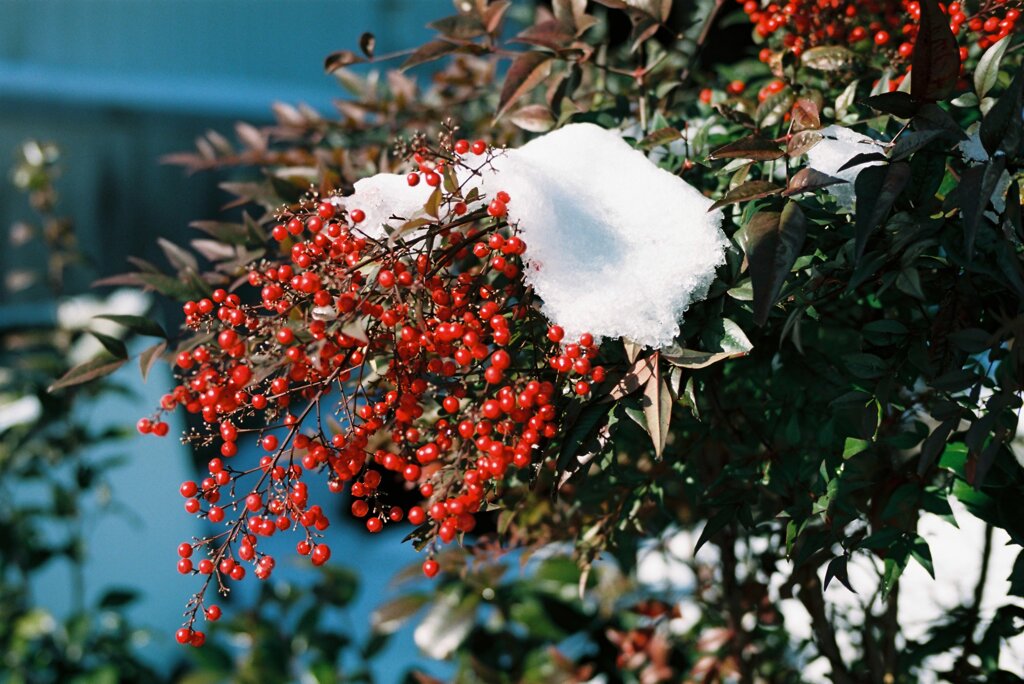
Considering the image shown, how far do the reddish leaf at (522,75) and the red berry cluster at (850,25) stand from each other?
1.03 feet

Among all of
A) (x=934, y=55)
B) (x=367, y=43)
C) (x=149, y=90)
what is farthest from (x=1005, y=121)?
(x=149, y=90)

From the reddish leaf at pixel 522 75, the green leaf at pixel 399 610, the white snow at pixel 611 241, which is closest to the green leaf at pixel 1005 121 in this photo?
the white snow at pixel 611 241

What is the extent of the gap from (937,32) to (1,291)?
15.2 ft

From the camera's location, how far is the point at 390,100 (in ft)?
5.44

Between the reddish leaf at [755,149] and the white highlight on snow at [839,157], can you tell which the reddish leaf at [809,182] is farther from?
the white highlight on snow at [839,157]

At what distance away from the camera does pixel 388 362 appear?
3.02 ft

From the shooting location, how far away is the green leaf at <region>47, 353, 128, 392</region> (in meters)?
1.02

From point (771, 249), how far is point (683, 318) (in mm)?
203

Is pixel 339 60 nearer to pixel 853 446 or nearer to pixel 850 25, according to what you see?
pixel 850 25

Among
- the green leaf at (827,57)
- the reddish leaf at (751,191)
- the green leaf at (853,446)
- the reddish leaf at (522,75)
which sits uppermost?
the reddish leaf at (522,75)

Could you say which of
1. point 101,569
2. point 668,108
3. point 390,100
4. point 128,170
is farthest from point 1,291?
point 668,108

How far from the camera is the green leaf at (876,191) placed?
0.66m

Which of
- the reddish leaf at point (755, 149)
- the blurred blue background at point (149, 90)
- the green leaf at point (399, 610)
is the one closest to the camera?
the reddish leaf at point (755, 149)

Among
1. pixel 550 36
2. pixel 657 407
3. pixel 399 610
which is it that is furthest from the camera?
pixel 399 610
